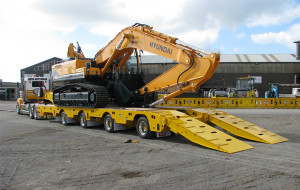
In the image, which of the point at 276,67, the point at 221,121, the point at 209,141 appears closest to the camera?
the point at 209,141

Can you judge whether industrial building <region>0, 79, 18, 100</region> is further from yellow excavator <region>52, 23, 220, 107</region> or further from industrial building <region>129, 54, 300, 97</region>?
yellow excavator <region>52, 23, 220, 107</region>

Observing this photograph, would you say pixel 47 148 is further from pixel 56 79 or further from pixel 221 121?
pixel 56 79

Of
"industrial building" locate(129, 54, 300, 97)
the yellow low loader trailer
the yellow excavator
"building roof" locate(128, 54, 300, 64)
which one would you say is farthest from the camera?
"building roof" locate(128, 54, 300, 64)

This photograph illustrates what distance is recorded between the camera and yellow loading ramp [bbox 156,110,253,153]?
25.7 feet

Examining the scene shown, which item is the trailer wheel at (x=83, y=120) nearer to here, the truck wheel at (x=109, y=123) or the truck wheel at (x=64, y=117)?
the truck wheel at (x=64, y=117)

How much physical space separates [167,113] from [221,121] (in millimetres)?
2068

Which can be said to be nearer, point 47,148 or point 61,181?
point 61,181

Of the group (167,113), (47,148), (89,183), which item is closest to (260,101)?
(167,113)

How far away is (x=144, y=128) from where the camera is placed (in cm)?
1005

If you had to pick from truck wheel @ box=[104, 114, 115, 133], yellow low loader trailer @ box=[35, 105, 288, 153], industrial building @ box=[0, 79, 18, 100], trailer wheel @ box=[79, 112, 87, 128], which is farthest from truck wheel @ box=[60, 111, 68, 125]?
industrial building @ box=[0, 79, 18, 100]

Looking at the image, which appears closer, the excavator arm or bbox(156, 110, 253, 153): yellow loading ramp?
bbox(156, 110, 253, 153): yellow loading ramp

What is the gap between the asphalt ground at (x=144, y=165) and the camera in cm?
530

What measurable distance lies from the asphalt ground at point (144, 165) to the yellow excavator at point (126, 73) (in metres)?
2.43

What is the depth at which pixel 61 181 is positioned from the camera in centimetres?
549
